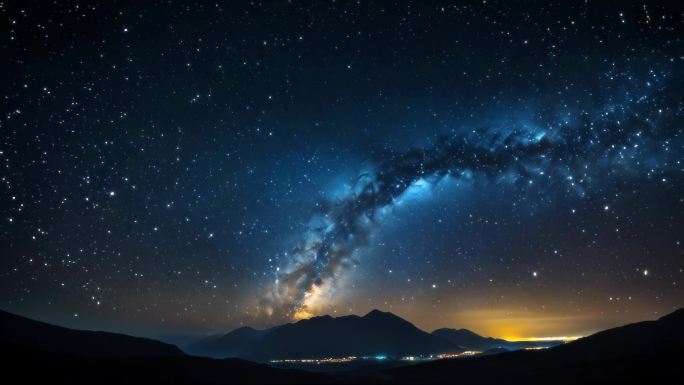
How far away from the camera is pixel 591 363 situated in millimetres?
47625

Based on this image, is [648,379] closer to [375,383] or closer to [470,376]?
[470,376]

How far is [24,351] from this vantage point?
3406cm

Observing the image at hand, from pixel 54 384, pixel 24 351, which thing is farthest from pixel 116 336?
pixel 54 384

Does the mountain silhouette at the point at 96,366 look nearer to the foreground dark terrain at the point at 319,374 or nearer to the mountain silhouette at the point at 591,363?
the foreground dark terrain at the point at 319,374

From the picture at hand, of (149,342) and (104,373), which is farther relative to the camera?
(149,342)

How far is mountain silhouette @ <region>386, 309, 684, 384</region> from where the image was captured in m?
42.4

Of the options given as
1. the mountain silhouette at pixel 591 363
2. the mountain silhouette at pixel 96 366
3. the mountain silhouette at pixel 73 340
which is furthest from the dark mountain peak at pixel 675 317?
the mountain silhouette at pixel 73 340

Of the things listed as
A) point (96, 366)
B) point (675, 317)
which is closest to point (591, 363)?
point (675, 317)

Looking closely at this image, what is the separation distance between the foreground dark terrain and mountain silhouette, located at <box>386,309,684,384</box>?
3.7 inches

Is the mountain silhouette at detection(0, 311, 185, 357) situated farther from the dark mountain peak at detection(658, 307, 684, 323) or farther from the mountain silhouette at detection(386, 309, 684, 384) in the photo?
the dark mountain peak at detection(658, 307, 684, 323)

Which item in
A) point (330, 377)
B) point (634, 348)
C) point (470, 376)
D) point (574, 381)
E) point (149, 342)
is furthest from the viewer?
point (149, 342)

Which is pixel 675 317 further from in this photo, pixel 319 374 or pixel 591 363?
pixel 319 374

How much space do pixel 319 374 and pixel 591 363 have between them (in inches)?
1295

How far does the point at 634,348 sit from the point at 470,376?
85.3 feet
